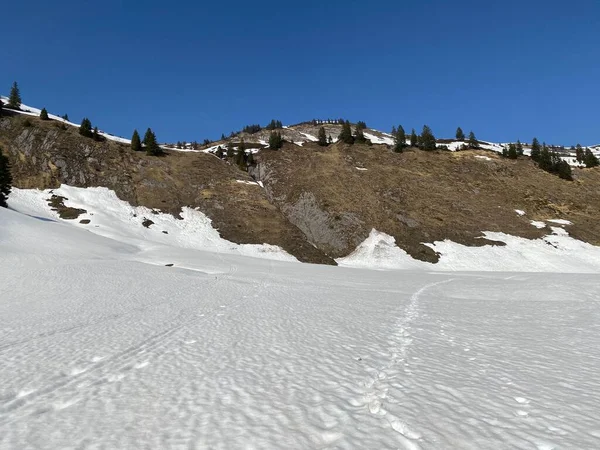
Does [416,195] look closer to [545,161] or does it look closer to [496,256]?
[496,256]

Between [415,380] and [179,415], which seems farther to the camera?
[415,380]

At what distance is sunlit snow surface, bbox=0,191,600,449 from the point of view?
3.65 metres

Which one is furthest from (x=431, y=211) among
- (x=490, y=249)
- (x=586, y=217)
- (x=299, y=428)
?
(x=299, y=428)

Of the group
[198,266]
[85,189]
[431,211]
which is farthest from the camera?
[431,211]

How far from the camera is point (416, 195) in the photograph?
209 ft

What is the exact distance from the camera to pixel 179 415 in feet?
13.3

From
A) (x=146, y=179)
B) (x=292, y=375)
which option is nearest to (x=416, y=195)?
(x=146, y=179)

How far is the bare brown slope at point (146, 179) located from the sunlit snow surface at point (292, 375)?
36.4 metres

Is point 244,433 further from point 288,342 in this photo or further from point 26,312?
point 26,312

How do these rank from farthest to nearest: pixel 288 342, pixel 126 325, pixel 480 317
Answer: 1. pixel 480 317
2. pixel 126 325
3. pixel 288 342

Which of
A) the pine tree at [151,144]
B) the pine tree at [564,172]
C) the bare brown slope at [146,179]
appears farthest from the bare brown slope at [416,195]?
the pine tree at [151,144]

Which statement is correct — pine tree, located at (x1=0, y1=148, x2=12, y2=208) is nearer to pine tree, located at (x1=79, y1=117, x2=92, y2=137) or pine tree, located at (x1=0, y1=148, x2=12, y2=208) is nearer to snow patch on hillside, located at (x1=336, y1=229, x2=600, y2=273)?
pine tree, located at (x1=79, y1=117, x2=92, y2=137)

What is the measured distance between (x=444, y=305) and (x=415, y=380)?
10068 mm

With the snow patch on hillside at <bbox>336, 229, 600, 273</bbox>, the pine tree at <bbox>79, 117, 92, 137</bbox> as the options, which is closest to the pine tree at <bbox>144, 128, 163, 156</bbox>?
the pine tree at <bbox>79, 117, 92, 137</bbox>
